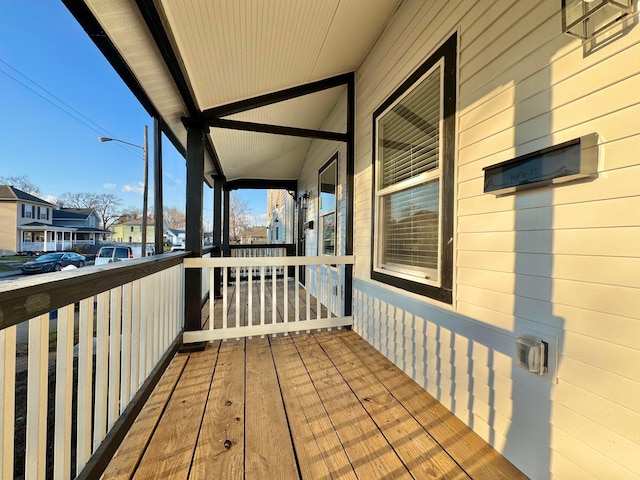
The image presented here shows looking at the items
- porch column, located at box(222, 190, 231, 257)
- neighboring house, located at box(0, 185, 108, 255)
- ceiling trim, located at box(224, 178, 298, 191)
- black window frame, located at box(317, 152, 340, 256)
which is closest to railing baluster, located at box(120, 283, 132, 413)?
neighboring house, located at box(0, 185, 108, 255)

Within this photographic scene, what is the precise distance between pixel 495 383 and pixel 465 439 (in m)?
0.38

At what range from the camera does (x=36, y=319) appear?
0.94 m

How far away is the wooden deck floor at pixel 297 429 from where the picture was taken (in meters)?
1.35

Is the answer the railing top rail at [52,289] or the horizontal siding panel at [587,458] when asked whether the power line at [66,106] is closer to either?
the railing top rail at [52,289]

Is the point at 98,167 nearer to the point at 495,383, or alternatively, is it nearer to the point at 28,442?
the point at 28,442

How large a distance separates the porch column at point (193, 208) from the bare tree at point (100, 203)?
172 cm

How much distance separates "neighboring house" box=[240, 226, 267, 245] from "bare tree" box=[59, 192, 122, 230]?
15.2 m

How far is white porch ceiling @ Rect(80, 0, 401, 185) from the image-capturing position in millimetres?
1716

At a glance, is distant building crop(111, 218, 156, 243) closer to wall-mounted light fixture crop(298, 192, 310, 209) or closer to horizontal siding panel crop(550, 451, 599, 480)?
horizontal siding panel crop(550, 451, 599, 480)

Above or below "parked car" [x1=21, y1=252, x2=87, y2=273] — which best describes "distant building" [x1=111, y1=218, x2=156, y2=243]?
above

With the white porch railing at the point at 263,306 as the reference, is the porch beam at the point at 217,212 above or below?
above

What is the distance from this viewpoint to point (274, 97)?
3.09 metres

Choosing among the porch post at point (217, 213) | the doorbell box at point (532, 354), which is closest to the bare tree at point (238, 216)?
the porch post at point (217, 213)

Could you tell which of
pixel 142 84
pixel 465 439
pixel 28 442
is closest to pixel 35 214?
pixel 28 442
